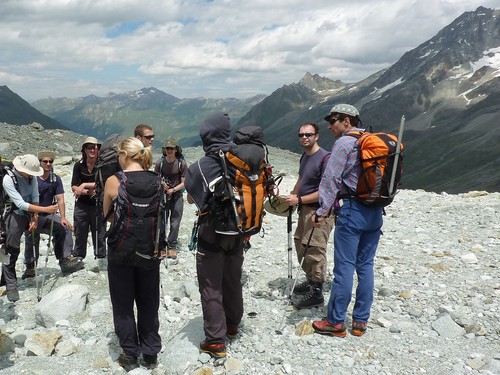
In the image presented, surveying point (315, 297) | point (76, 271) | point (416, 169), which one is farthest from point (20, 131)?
point (416, 169)

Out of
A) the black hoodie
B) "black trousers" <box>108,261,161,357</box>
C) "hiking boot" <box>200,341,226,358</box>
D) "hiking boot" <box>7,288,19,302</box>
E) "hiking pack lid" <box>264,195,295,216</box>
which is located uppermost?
the black hoodie

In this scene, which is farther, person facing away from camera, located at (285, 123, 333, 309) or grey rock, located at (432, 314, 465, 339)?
person facing away from camera, located at (285, 123, 333, 309)

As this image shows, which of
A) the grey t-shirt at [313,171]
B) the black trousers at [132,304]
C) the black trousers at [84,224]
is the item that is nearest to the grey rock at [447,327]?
the grey t-shirt at [313,171]

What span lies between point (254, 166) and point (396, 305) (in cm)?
404

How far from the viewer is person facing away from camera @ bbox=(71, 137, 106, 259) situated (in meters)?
8.95

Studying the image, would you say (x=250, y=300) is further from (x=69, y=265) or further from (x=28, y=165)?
(x=28, y=165)

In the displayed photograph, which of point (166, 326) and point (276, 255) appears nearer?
point (166, 326)

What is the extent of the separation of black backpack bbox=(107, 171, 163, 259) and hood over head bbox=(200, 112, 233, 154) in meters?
0.90

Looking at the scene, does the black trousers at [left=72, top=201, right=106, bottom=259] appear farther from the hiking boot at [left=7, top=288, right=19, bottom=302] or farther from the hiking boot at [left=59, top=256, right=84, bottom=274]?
the hiking boot at [left=7, top=288, right=19, bottom=302]

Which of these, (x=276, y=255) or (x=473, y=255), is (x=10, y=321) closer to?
(x=276, y=255)

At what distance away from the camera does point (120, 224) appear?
5.26 meters

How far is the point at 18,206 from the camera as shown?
7.77 m

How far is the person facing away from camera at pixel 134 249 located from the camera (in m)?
5.25

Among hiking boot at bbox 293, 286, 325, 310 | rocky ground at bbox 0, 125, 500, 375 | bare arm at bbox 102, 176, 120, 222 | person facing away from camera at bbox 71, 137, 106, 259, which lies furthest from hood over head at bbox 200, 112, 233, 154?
person facing away from camera at bbox 71, 137, 106, 259
